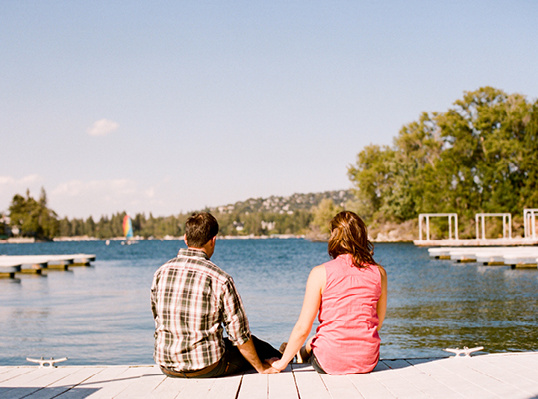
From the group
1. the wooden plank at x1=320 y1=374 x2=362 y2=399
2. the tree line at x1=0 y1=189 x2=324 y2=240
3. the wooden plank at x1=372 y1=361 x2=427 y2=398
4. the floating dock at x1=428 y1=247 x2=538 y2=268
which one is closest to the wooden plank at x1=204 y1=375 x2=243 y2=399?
the wooden plank at x1=320 y1=374 x2=362 y2=399

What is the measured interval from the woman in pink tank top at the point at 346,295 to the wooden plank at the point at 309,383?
0.24 meters

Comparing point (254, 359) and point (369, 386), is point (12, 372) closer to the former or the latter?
point (254, 359)

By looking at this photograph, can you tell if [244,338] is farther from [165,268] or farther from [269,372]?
[165,268]

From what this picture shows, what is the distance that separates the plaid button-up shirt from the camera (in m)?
4.23

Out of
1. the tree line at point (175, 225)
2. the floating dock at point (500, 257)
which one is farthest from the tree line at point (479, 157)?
the tree line at point (175, 225)

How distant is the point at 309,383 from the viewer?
4250 millimetres

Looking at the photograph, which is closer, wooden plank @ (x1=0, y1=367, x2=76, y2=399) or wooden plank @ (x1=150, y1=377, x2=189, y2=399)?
wooden plank @ (x1=150, y1=377, x2=189, y2=399)

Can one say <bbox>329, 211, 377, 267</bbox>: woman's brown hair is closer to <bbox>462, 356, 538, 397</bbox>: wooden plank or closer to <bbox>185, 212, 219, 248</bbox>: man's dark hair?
<bbox>185, 212, 219, 248</bbox>: man's dark hair

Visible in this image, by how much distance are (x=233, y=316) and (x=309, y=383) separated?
2.37 ft

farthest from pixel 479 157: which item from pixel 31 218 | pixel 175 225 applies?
pixel 175 225

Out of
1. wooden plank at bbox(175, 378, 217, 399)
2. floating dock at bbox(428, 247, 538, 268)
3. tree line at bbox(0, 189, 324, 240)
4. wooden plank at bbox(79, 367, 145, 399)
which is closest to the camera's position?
wooden plank at bbox(175, 378, 217, 399)

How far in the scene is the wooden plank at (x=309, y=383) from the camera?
3.93m

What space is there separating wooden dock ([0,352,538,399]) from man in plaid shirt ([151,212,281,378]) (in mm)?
199

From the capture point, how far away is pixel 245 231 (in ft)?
618
